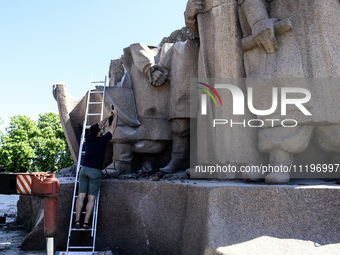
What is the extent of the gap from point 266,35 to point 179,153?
2.25 metres

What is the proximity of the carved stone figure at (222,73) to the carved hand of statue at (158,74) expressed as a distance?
2.98ft

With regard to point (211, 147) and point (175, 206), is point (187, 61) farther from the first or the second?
point (175, 206)

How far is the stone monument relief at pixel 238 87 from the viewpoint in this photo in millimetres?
3850

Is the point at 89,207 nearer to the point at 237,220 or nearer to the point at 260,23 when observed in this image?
the point at 237,220

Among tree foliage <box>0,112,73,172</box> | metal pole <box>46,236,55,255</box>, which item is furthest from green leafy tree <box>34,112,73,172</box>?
metal pole <box>46,236,55,255</box>

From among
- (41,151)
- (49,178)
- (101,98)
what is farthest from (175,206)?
(41,151)

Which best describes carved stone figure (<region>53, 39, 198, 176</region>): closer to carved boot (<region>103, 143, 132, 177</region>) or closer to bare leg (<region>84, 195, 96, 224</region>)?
carved boot (<region>103, 143, 132, 177</region>)

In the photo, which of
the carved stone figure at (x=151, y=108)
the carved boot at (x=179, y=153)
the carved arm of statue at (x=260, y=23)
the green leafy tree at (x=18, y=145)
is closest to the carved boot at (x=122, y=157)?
the carved stone figure at (x=151, y=108)

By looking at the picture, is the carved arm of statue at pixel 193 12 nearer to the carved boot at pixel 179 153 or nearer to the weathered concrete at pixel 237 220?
the carved boot at pixel 179 153

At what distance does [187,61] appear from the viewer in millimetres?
5340

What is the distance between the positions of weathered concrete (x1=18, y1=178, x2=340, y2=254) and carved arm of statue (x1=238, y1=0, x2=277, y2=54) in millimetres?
1596

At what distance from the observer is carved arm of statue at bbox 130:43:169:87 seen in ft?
18.3

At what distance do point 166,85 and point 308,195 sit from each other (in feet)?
10.2

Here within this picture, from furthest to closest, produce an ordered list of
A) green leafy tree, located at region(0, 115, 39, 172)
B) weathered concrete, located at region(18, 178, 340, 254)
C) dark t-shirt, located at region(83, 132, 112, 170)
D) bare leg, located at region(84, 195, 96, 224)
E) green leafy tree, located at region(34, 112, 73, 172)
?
green leafy tree, located at region(34, 112, 73, 172)
green leafy tree, located at region(0, 115, 39, 172)
dark t-shirt, located at region(83, 132, 112, 170)
bare leg, located at region(84, 195, 96, 224)
weathered concrete, located at region(18, 178, 340, 254)
